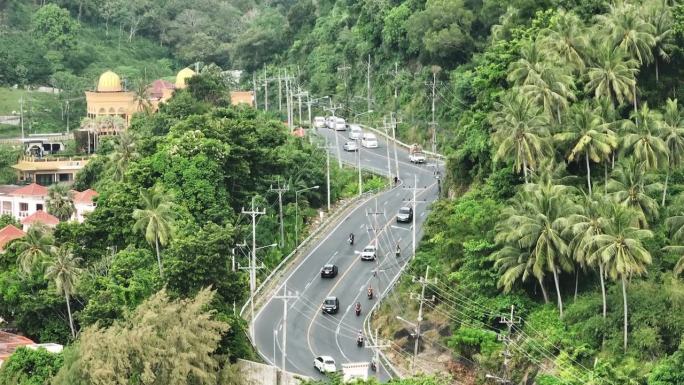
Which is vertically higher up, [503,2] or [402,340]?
[503,2]

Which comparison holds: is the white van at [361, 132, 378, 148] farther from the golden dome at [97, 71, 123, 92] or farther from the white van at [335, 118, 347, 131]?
the golden dome at [97, 71, 123, 92]

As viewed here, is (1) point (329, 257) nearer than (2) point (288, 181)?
Yes

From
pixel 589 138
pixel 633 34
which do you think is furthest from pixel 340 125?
pixel 589 138

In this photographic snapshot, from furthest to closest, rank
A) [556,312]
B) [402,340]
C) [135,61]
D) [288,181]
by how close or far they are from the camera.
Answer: [135,61] < [288,181] < [402,340] < [556,312]

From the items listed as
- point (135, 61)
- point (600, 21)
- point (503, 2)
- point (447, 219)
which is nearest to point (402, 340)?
point (447, 219)

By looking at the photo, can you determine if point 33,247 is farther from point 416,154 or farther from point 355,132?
point 355,132

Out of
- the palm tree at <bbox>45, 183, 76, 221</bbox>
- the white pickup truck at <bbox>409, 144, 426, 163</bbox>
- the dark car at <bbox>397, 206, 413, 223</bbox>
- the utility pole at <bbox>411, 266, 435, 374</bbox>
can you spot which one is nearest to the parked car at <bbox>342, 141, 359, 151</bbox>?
the white pickup truck at <bbox>409, 144, 426, 163</bbox>

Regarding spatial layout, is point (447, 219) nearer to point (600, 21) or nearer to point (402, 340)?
point (402, 340)
